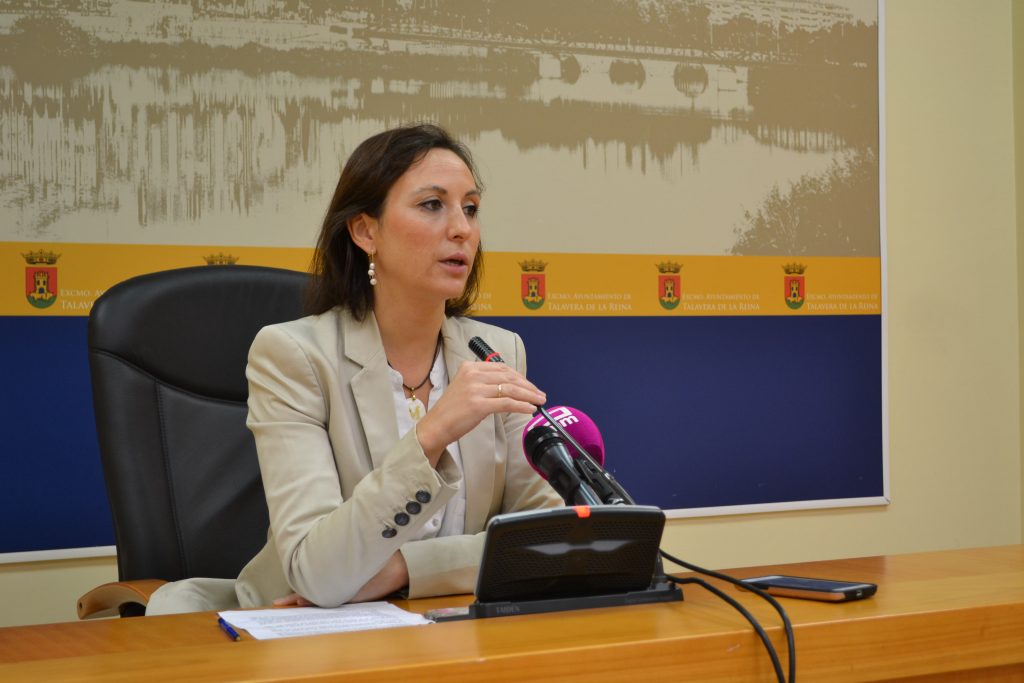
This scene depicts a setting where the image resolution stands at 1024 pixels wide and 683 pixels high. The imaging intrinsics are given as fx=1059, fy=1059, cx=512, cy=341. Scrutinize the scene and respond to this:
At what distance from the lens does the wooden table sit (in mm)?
921

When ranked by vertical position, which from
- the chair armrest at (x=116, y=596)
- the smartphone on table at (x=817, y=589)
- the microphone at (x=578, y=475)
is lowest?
the chair armrest at (x=116, y=596)

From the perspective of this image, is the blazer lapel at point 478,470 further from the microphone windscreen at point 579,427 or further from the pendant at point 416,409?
the microphone windscreen at point 579,427

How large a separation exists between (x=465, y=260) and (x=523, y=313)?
4.70ft

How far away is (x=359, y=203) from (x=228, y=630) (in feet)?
3.08

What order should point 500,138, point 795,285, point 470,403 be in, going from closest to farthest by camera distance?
point 470,403, point 500,138, point 795,285

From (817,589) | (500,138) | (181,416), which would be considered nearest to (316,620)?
(817,589)

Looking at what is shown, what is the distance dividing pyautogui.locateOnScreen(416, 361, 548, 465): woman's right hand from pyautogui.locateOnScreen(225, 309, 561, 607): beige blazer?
3 centimetres

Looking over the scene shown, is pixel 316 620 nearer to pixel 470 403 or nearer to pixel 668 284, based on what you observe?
pixel 470 403

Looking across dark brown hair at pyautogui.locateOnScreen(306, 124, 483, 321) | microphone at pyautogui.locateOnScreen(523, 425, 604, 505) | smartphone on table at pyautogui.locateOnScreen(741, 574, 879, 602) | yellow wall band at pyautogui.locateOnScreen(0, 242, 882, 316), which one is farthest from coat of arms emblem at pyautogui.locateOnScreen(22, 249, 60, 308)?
smartphone on table at pyautogui.locateOnScreen(741, 574, 879, 602)

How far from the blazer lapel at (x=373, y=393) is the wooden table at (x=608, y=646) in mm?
491

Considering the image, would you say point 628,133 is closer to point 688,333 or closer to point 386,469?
point 688,333

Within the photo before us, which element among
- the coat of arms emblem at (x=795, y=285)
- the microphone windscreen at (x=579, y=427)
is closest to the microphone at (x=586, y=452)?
the microphone windscreen at (x=579, y=427)

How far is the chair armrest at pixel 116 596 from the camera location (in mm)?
1706

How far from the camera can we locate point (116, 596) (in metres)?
1.76
